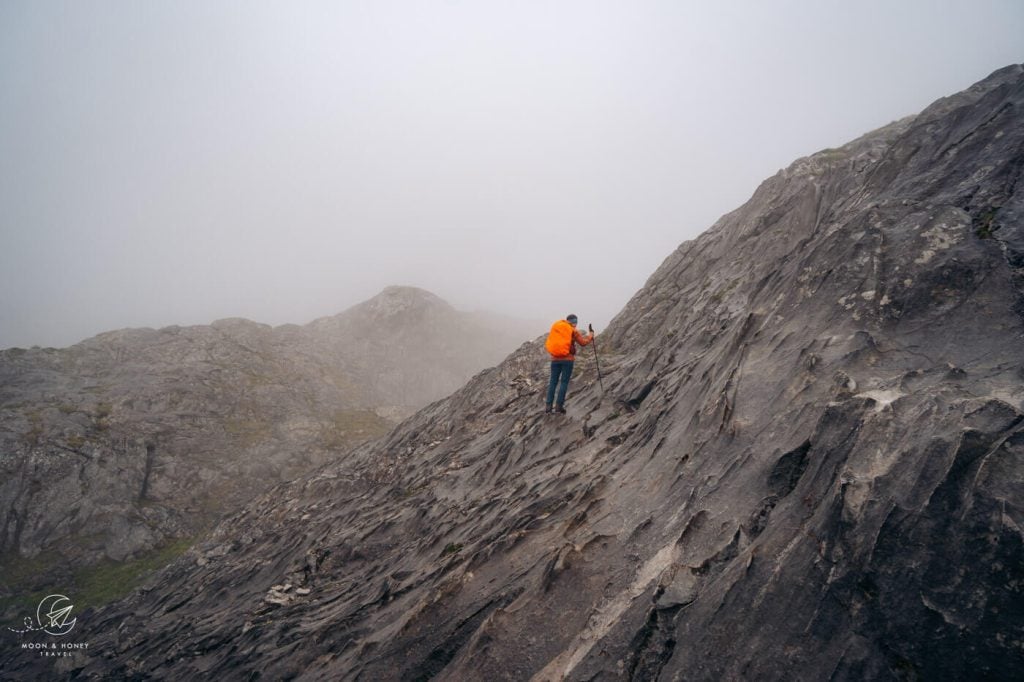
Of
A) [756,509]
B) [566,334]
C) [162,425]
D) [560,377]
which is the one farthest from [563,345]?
A: [162,425]

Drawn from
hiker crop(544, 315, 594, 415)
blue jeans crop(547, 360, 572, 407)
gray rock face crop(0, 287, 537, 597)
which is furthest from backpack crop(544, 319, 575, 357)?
gray rock face crop(0, 287, 537, 597)

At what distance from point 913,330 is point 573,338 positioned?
11591 millimetres

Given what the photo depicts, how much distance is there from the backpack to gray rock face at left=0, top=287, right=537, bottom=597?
Answer: 39523mm

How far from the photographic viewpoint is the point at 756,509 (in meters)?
9.67

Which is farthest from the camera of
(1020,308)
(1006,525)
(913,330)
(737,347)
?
(737,347)

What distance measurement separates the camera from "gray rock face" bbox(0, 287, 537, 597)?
3766 cm

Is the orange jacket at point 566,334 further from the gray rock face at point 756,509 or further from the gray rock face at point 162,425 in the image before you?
the gray rock face at point 162,425

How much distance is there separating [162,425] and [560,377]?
1925 inches

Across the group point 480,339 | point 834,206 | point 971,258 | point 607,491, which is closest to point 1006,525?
point 971,258

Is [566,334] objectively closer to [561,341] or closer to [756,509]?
[561,341]

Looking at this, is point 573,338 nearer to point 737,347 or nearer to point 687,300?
point 737,347

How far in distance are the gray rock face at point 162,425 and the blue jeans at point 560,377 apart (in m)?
37.9

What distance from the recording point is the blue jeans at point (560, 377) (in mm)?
20656

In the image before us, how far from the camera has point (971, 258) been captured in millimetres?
10852
